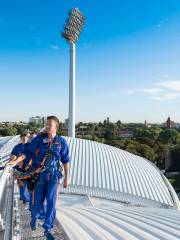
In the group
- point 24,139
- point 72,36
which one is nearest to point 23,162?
point 24,139

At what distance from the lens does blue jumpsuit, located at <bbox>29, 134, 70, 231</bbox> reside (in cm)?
552

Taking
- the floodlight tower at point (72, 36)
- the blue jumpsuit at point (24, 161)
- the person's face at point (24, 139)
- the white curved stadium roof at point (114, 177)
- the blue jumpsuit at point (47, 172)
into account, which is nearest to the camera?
the blue jumpsuit at point (47, 172)

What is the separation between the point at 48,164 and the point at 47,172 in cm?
12

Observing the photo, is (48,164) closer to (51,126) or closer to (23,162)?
(51,126)

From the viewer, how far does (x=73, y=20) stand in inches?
2178

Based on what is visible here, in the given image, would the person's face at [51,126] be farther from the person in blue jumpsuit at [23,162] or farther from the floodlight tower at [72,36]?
the floodlight tower at [72,36]

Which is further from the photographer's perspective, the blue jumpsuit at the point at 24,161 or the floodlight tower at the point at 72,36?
the floodlight tower at the point at 72,36

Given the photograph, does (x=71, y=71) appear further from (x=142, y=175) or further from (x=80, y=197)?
(x=80, y=197)

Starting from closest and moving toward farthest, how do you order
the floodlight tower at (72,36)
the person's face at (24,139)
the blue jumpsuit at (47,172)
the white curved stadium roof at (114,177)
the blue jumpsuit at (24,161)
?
the blue jumpsuit at (47,172) < the blue jumpsuit at (24,161) < the person's face at (24,139) < the white curved stadium roof at (114,177) < the floodlight tower at (72,36)

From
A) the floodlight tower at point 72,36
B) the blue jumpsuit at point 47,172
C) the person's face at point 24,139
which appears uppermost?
the floodlight tower at point 72,36

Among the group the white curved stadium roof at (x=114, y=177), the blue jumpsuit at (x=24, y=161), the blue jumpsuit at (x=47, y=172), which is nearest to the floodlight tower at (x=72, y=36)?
the white curved stadium roof at (x=114, y=177)

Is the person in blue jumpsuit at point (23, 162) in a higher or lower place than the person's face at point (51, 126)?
lower

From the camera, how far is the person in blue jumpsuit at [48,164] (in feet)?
18.1

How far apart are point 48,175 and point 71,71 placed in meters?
51.2
